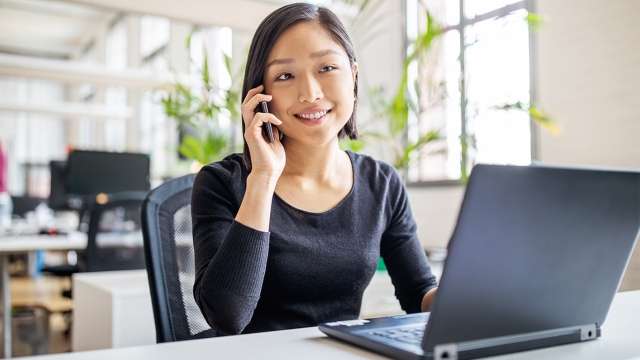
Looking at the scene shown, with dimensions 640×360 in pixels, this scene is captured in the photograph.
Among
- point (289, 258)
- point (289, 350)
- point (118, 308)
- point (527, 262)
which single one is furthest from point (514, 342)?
point (118, 308)

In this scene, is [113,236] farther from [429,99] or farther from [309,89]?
[309,89]

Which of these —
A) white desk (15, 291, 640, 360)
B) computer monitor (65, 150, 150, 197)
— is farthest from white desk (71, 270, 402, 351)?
computer monitor (65, 150, 150, 197)

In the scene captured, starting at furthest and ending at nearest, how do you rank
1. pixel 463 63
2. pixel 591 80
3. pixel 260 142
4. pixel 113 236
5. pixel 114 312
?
pixel 463 63 < pixel 591 80 < pixel 113 236 < pixel 114 312 < pixel 260 142

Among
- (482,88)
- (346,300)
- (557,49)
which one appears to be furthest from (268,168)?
(482,88)

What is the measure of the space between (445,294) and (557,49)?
12.8 ft

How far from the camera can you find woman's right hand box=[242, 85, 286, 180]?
1.11m

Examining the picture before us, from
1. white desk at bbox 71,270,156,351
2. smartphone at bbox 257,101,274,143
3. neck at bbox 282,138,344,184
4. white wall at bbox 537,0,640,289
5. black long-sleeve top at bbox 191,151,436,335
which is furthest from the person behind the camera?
white wall at bbox 537,0,640,289

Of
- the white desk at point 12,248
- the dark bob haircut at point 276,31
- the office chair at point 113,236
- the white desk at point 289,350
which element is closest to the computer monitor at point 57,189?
the white desk at point 12,248

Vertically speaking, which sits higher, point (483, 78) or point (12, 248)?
point (483, 78)

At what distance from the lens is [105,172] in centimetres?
464

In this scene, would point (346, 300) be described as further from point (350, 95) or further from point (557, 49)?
point (557, 49)

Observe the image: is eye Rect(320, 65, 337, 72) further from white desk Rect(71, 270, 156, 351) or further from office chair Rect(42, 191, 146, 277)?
office chair Rect(42, 191, 146, 277)

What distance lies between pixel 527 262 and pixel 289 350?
322mm

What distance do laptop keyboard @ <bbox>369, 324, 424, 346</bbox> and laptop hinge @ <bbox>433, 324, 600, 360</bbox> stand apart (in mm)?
93
